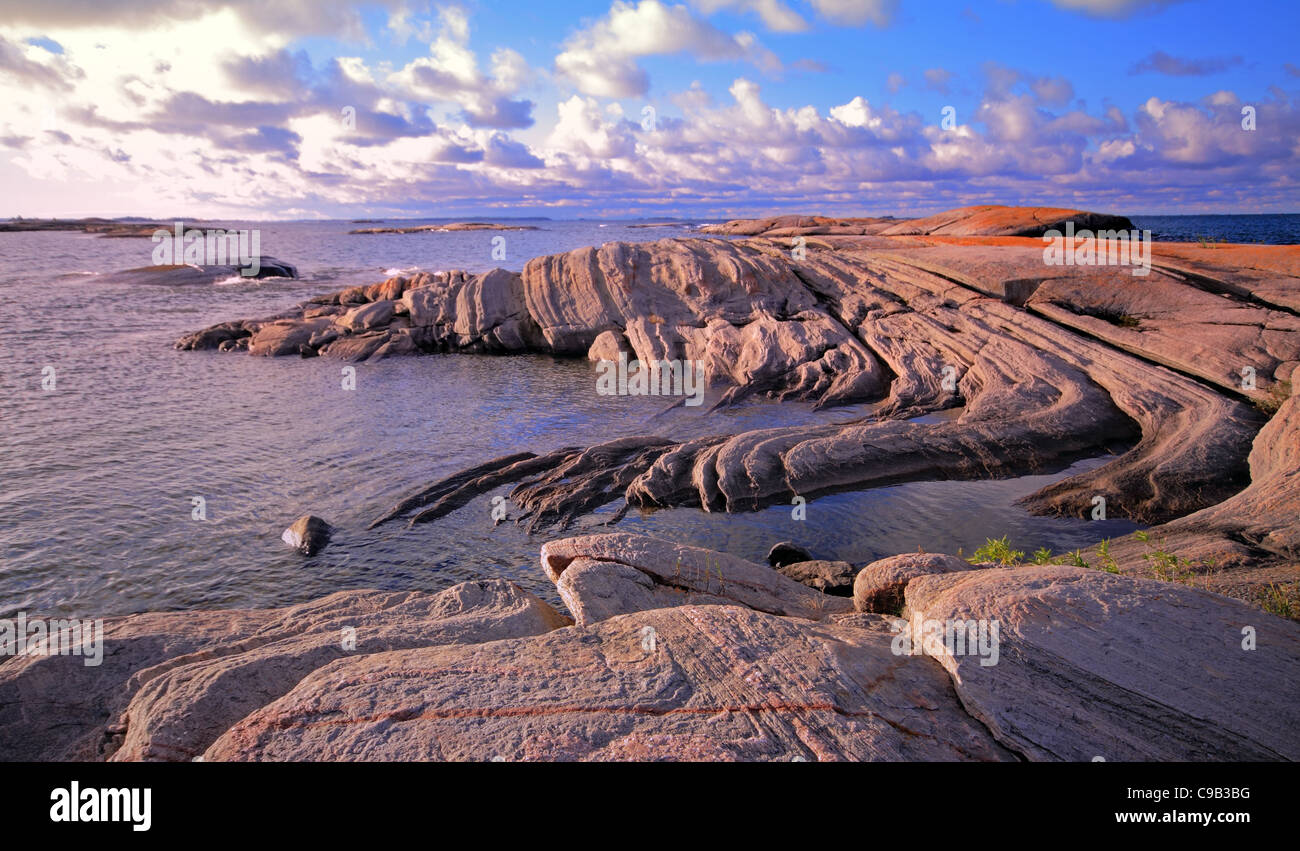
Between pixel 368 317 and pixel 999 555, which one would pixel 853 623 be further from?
pixel 368 317

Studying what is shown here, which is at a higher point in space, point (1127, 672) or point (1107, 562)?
point (1127, 672)

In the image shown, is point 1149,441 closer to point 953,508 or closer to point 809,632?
point 953,508

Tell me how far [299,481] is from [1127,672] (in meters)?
14.8

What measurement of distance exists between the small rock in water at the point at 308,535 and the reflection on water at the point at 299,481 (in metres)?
0.25

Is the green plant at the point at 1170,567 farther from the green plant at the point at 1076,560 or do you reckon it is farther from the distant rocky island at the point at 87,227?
the distant rocky island at the point at 87,227

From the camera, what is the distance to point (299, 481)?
14883 millimetres

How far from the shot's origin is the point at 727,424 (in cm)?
1903

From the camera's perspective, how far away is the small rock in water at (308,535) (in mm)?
11984

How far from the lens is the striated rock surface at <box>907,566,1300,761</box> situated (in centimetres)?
486

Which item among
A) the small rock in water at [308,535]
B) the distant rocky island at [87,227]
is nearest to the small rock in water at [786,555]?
the small rock in water at [308,535]

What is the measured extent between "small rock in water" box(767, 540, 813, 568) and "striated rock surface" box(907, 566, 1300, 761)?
4.92 metres

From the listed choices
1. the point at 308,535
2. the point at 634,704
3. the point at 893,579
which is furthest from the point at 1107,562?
the point at 308,535
